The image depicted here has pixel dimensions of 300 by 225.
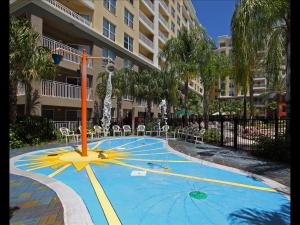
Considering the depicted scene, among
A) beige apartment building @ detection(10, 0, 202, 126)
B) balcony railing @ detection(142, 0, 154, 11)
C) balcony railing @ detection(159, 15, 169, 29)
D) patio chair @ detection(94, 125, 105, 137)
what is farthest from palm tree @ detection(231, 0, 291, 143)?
balcony railing @ detection(159, 15, 169, 29)

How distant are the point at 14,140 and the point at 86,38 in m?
13.8

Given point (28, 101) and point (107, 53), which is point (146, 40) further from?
point (28, 101)

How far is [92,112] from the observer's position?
24.2m

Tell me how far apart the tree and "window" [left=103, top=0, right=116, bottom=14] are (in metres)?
14.8

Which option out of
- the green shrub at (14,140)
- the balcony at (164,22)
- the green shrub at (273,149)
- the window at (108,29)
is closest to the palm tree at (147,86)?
the window at (108,29)

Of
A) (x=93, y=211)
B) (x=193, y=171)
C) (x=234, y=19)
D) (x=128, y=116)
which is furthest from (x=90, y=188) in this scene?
(x=128, y=116)

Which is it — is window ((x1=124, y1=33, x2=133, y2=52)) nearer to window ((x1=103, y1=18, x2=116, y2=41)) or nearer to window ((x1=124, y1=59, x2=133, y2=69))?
window ((x1=124, y1=59, x2=133, y2=69))

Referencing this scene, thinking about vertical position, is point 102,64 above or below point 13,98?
above

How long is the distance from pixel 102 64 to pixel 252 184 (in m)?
22.1

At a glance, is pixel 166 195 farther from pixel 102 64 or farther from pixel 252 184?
pixel 102 64

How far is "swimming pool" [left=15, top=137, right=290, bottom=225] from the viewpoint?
5441 mm

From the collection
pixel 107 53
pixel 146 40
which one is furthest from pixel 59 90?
pixel 146 40

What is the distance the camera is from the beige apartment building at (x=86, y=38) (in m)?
18.2
